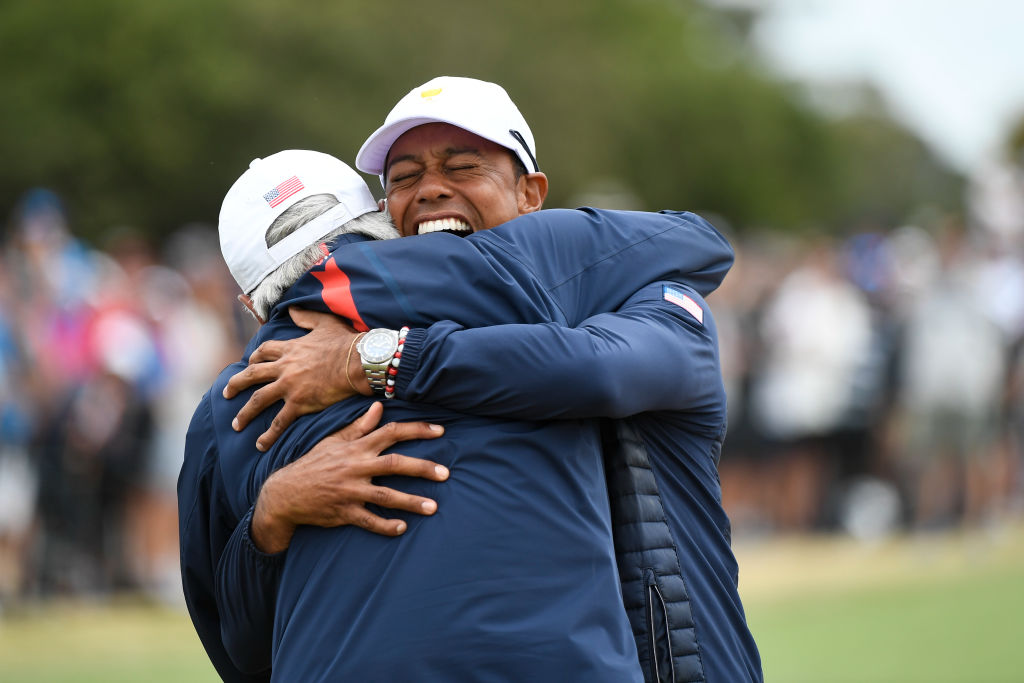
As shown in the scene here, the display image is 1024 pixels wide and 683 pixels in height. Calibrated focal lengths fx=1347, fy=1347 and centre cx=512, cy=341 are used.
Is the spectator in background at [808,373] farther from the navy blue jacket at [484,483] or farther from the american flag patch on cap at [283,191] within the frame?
the american flag patch on cap at [283,191]

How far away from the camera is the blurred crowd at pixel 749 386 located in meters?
9.80

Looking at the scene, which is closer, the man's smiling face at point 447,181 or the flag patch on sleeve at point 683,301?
the flag patch on sleeve at point 683,301

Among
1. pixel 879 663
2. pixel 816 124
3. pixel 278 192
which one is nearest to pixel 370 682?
pixel 278 192

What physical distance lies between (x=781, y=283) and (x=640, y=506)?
10.6m

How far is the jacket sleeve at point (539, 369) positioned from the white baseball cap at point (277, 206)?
49 cm

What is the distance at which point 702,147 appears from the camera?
4716 cm

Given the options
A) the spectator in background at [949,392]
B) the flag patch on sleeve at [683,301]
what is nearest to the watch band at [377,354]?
the flag patch on sleeve at [683,301]

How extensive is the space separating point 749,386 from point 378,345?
1051 cm

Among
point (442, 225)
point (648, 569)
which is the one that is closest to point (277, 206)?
point (442, 225)

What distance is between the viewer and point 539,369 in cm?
273

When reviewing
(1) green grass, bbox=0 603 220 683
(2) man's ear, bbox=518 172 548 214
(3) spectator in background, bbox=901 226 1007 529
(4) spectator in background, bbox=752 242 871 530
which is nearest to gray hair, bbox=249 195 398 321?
(2) man's ear, bbox=518 172 548 214

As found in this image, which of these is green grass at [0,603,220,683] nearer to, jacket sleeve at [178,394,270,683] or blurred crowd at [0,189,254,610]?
blurred crowd at [0,189,254,610]

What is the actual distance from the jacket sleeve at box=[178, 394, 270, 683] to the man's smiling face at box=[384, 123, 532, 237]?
2.21 feet

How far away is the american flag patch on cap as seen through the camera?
319 centimetres
